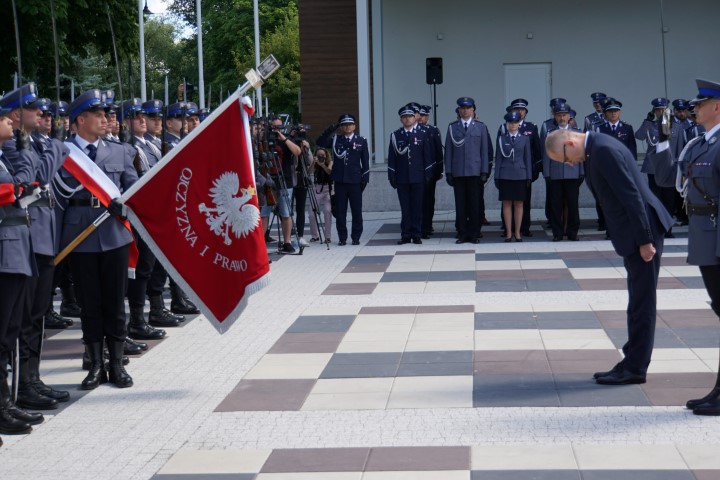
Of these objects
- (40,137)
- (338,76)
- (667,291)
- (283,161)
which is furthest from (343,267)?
(338,76)

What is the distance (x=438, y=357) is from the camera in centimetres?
898

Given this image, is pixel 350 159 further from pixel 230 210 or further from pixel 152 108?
pixel 230 210

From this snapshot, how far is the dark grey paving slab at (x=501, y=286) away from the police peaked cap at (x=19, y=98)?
20.1 ft

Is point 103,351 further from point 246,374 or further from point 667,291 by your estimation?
point 667,291

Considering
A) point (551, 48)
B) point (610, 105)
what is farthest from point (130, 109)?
point (551, 48)

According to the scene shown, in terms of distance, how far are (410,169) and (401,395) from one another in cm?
1044

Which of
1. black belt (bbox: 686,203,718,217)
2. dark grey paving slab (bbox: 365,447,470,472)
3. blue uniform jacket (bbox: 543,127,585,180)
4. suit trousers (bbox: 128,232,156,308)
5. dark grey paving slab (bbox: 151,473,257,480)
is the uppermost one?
black belt (bbox: 686,203,718,217)

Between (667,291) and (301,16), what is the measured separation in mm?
19862

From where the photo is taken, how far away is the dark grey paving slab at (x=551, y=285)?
1248 cm

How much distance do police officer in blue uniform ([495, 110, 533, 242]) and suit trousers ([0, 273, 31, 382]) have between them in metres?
11.3

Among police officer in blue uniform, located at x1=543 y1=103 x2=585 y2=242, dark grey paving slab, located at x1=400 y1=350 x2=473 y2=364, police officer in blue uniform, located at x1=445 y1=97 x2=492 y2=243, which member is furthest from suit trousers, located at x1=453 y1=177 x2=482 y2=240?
dark grey paving slab, located at x1=400 y1=350 x2=473 y2=364

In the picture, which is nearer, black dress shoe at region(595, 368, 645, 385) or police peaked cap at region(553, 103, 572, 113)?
black dress shoe at region(595, 368, 645, 385)

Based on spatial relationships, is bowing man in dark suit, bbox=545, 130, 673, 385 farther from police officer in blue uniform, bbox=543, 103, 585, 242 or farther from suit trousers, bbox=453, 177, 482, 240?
suit trousers, bbox=453, 177, 482, 240

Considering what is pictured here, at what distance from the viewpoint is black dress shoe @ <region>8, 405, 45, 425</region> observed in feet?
23.7
